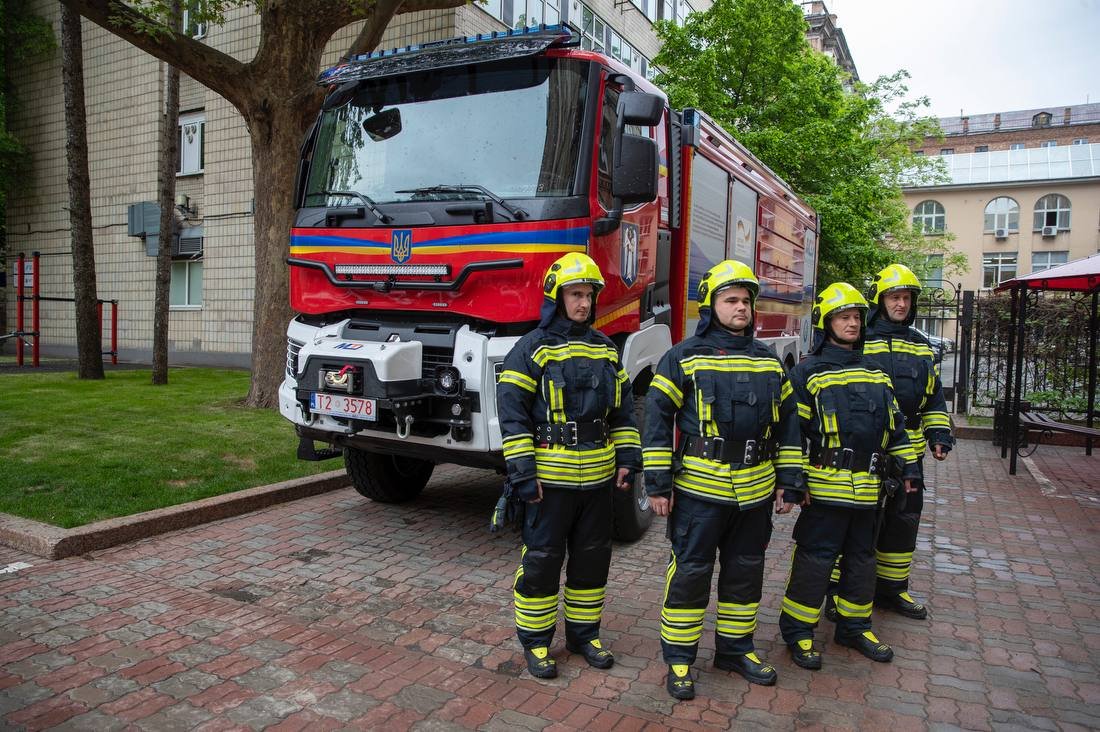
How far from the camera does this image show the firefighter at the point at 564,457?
143 inches

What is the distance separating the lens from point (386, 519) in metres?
6.13

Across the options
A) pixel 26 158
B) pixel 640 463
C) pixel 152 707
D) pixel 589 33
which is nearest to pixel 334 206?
pixel 640 463

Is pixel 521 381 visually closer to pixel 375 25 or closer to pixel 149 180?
pixel 375 25

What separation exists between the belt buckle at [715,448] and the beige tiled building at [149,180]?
43.5 feet

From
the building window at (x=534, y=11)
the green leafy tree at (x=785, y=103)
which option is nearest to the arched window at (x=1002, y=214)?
the green leafy tree at (x=785, y=103)

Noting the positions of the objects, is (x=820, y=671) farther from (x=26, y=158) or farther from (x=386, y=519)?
(x=26, y=158)

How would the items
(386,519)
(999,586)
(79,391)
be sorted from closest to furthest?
(999,586)
(386,519)
(79,391)

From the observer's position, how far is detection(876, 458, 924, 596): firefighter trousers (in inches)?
172

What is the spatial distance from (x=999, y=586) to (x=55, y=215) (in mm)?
23162

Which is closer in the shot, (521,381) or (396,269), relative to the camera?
(521,381)

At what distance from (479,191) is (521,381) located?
1662 millimetres

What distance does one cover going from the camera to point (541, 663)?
3627 mm

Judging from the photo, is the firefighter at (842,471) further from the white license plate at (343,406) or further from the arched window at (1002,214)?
the arched window at (1002,214)

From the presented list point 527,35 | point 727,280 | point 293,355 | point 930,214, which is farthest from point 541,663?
point 930,214
